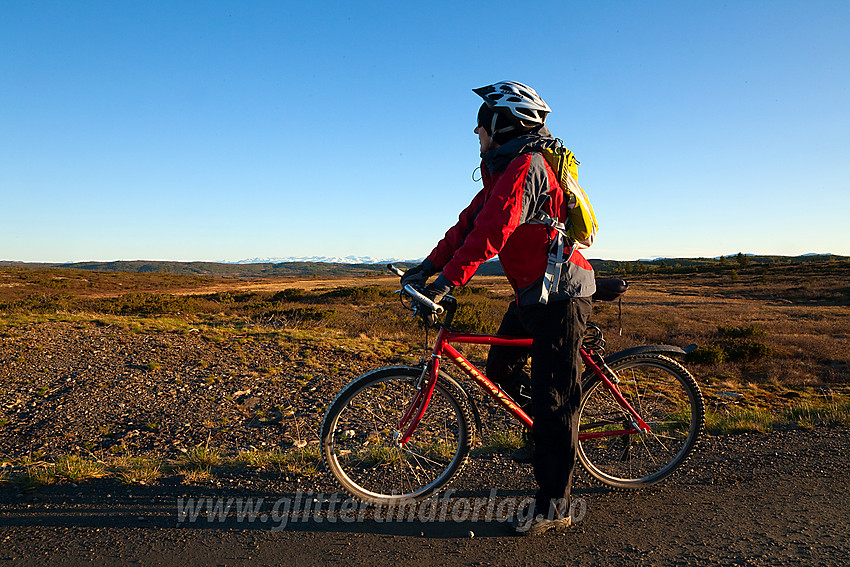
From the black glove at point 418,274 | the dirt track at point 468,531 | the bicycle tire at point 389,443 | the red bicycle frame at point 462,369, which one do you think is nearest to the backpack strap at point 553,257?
the red bicycle frame at point 462,369

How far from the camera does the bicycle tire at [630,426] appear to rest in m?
3.41

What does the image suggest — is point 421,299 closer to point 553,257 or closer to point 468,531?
point 553,257

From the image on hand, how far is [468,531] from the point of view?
8.95ft

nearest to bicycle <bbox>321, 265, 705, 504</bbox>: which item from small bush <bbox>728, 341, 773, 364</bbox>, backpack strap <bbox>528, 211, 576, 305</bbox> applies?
backpack strap <bbox>528, 211, 576, 305</bbox>

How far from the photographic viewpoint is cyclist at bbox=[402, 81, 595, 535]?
2.79 meters

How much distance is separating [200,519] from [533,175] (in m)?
2.70

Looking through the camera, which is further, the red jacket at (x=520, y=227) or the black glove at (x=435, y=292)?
the black glove at (x=435, y=292)

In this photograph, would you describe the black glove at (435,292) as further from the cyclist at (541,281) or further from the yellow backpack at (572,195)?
the yellow backpack at (572,195)

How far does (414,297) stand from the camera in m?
2.84

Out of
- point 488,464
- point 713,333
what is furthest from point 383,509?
point 713,333

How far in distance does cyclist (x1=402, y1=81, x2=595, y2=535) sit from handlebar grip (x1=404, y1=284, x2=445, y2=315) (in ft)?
0.18

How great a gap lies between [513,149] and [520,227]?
0.45 meters

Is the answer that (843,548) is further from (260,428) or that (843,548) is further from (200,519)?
(260,428)

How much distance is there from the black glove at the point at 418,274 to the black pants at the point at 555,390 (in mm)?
646
